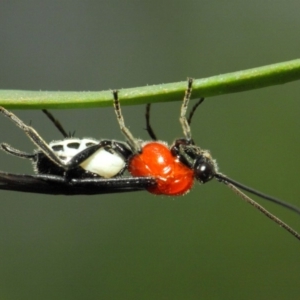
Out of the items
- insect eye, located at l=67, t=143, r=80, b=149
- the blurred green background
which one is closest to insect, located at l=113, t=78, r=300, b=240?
insect eye, located at l=67, t=143, r=80, b=149

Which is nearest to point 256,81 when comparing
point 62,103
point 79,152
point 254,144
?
point 62,103

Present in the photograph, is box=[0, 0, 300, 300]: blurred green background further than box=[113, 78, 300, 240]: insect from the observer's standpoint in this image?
Yes

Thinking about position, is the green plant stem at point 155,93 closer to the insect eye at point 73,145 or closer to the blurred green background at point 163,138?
the insect eye at point 73,145

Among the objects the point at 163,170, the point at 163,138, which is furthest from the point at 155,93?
the point at 163,138

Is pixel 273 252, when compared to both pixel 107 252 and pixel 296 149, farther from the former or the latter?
pixel 107 252

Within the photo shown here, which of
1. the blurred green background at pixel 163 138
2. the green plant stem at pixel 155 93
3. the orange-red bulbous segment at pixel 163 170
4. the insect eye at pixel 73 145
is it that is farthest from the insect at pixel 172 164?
the blurred green background at pixel 163 138

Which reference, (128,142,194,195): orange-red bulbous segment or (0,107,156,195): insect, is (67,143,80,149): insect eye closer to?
(0,107,156,195): insect
